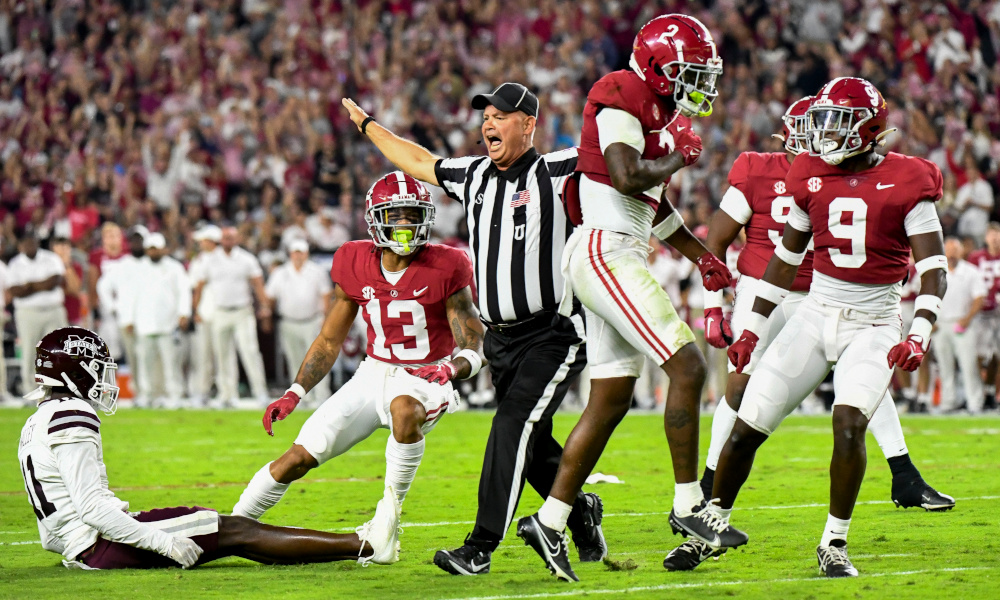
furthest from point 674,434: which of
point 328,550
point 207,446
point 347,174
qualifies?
Result: point 347,174

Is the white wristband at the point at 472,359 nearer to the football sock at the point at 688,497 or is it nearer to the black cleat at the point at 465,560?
the black cleat at the point at 465,560

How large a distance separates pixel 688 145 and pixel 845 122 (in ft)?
2.24

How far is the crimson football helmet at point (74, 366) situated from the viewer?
16.8ft

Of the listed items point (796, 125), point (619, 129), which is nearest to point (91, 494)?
point (619, 129)

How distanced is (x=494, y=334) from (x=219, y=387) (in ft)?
35.1

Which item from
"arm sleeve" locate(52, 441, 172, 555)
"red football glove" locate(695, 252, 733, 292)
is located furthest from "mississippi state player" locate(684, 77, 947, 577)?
"arm sleeve" locate(52, 441, 172, 555)

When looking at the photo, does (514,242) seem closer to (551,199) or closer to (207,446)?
(551,199)

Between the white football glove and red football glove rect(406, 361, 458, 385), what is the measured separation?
113 centimetres

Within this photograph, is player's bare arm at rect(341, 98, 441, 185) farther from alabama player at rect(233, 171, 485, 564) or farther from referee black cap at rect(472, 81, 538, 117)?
referee black cap at rect(472, 81, 538, 117)

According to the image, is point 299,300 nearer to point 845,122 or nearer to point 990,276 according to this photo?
point 990,276

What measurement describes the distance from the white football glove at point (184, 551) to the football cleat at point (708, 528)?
192cm

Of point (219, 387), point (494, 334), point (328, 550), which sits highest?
point (494, 334)

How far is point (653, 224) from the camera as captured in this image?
516 centimetres

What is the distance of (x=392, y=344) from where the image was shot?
5.85 m
